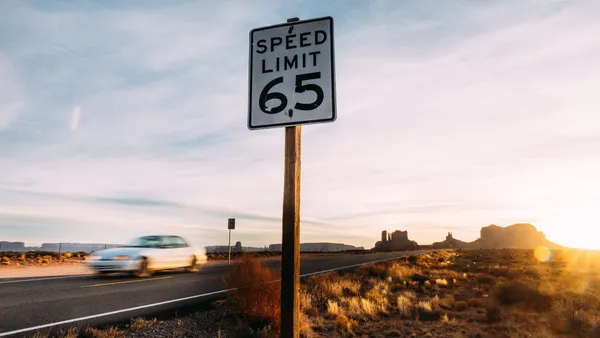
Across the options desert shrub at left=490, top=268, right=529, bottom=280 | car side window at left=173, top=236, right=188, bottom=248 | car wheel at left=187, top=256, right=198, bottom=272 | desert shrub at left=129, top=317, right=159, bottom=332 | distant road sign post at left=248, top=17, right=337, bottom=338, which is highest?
distant road sign post at left=248, top=17, right=337, bottom=338

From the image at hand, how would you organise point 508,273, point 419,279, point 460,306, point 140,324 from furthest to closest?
point 508,273
point 419,279
point 460,306
point 140,324

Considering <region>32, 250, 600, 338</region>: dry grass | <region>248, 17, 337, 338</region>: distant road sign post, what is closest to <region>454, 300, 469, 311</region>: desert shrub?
<region>32, 250, 600, 338</region>: dry grass

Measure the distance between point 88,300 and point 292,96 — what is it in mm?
8526

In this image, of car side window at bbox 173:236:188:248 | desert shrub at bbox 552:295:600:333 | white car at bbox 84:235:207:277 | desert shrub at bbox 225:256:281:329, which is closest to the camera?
desert shrub at bbox 225:256:281:329

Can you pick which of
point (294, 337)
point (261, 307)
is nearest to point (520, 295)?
point (261, 307)

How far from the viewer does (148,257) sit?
1569cm

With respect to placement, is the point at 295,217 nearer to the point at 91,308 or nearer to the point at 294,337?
the point at 294,337

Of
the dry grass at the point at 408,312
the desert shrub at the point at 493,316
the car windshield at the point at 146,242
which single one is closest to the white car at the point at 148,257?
the car windshield at the point at 146,242

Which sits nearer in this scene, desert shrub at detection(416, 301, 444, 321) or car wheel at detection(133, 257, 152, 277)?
desert shrub at detection(416, 301, 444, 321)

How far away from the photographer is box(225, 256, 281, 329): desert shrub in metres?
7.54

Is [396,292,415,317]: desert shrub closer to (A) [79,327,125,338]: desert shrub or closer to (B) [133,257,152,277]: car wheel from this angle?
(A) [79,327,125,338]: desert shrub

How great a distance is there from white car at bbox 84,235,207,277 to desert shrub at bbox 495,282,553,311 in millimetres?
12005

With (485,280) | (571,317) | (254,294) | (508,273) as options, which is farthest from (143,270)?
(508,273)

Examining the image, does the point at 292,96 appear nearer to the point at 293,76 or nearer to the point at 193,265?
the point at 293,76
